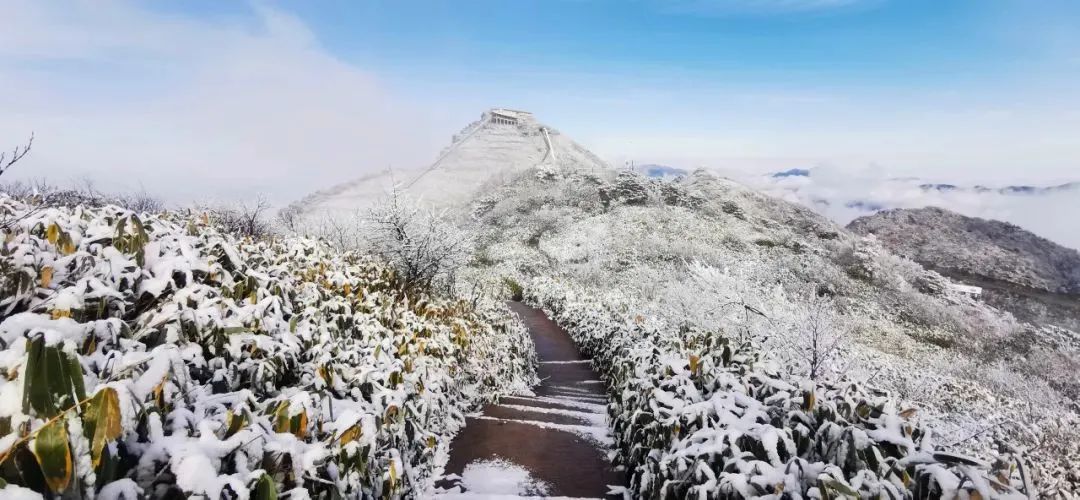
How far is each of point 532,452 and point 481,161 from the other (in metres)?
83.3

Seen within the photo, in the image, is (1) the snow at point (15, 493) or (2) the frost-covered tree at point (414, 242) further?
(2) the frost-covered tree at point (414, 242)

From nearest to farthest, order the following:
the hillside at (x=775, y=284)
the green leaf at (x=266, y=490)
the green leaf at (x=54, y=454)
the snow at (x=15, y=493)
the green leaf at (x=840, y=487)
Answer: the snow at (x=15, y=493), the green leaf at (x=54, y=454), the green leaf at (x=266, y=490), the green leaf at (x=840, y=487), the hillside at (x=775, y=284)

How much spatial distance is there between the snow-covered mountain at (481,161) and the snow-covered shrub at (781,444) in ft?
183

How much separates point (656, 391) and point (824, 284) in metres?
46.3

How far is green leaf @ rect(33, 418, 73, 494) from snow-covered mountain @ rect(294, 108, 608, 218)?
187 ft

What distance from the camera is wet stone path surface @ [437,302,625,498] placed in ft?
14.7

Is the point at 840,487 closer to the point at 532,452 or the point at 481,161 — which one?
the point at 532,452

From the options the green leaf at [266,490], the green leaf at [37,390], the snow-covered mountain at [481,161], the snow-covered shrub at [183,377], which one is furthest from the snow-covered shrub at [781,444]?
the snow-covered mountain at [481,161]

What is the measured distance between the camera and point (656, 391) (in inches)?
166

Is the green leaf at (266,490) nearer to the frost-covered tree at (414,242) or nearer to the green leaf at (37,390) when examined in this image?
the green leaf at (37,390)

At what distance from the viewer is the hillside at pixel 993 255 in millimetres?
62281

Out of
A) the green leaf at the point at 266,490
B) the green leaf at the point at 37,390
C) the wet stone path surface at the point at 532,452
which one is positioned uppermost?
the green leaf at the point at 37,390

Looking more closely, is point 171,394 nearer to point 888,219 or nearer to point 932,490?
point 932,490

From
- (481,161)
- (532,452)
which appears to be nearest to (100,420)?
(532,452)
